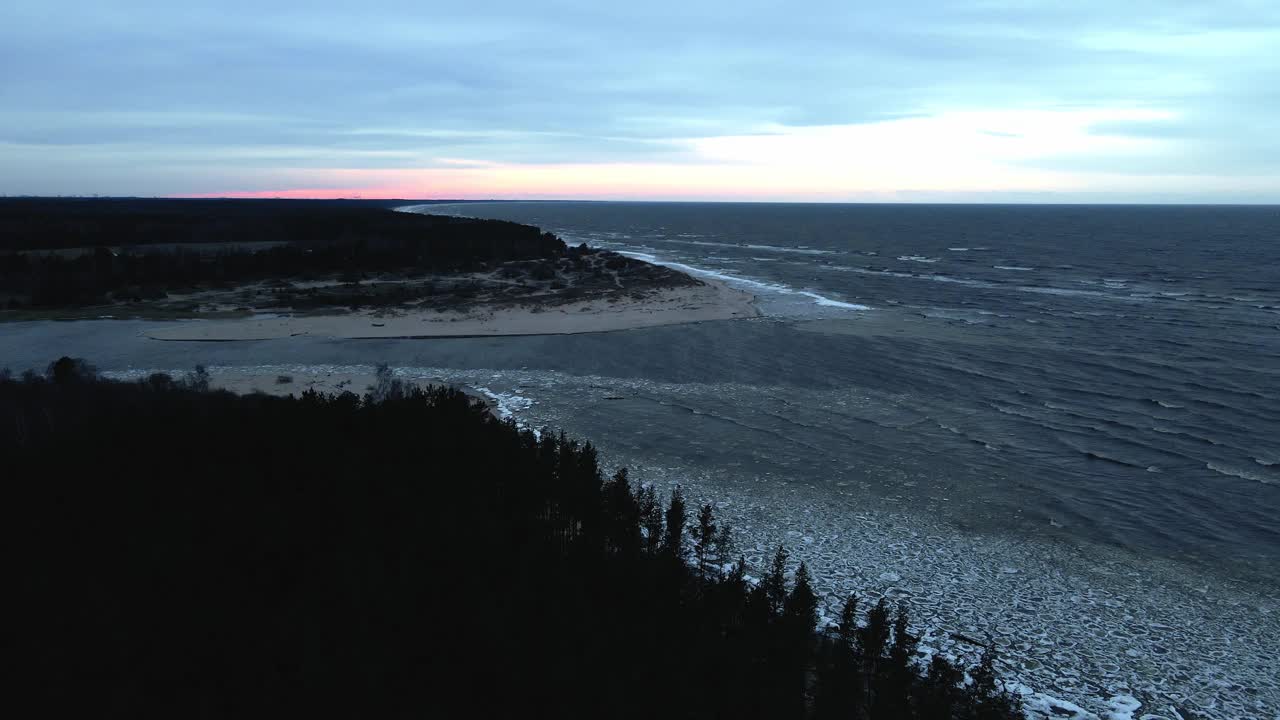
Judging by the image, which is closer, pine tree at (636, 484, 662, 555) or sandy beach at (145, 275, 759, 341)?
pine tree at (636, 484, 662, 555)

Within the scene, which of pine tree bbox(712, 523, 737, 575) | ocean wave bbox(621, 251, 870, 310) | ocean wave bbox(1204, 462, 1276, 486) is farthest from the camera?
ocean wave bbox(621, 251, 870, 310)

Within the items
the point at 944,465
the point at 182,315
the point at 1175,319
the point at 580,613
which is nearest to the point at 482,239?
the point at 182,315

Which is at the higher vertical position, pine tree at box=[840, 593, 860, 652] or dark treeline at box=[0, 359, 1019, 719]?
dark treeline at box=[0, 359, 1019, 719]

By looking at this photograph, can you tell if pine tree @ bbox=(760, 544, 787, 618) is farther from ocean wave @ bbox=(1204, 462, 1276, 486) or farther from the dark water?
ocean wave @ bbox=(1204, 462, 1276, 486)

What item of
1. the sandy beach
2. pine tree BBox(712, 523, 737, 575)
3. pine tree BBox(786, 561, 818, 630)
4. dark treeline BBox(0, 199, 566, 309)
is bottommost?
pine tree BBox(712, 523, 737, 575)

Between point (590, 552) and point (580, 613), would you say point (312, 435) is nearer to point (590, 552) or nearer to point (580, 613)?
point (590, 552)

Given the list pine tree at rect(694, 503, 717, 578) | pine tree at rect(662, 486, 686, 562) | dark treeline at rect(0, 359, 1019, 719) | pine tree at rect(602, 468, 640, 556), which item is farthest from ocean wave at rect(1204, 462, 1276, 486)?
pine tree at rect(602, 468, 640, 556)

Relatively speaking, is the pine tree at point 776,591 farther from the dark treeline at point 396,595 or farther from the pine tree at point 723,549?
the pine tree at point 723,549

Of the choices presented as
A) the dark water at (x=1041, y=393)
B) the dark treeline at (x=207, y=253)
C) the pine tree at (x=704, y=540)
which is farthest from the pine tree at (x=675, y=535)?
the dark treeline at (x=207, y=253)
